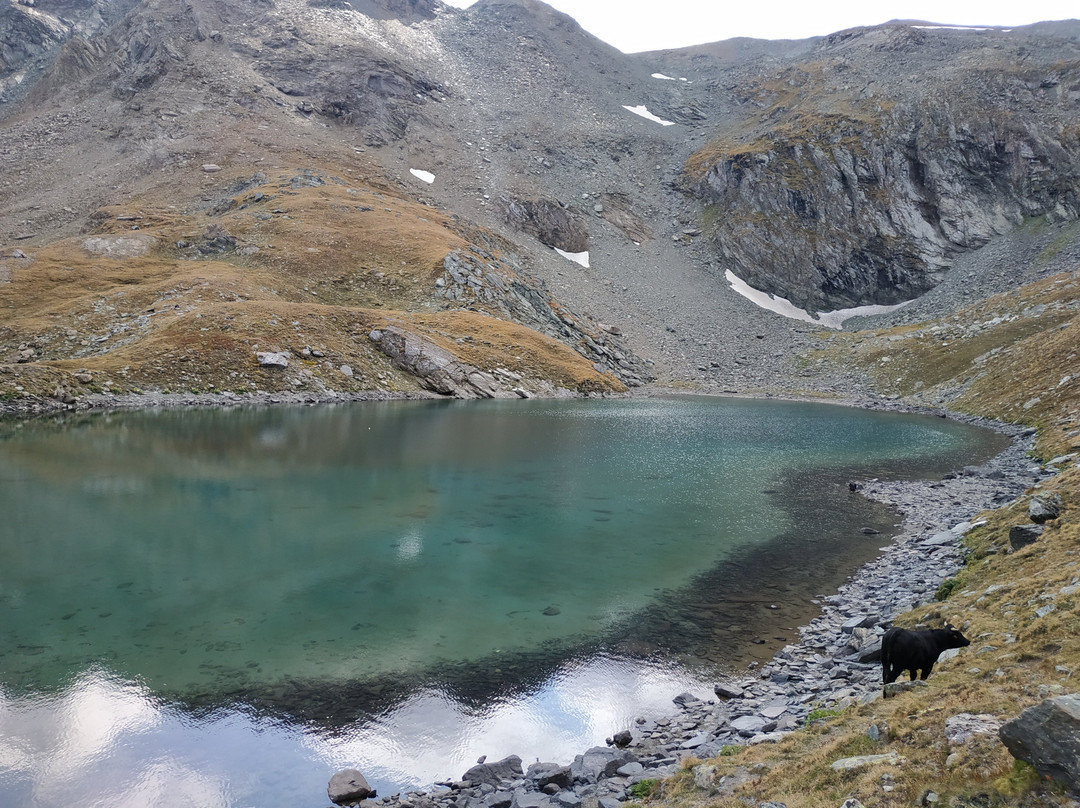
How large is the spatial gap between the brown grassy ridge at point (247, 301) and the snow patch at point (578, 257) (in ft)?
91.1

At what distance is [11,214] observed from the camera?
4210 inches

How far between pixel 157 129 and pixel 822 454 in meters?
138

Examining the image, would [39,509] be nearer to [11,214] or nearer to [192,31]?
[11,214]

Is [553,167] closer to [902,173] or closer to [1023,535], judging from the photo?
[902,173]

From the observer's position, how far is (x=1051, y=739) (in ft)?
19.2

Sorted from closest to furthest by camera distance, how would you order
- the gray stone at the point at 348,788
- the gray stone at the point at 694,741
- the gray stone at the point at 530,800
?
the gray stone at the point at 530,800, the gray stone at the point at 348,788, the gray stone at the point at 694,741

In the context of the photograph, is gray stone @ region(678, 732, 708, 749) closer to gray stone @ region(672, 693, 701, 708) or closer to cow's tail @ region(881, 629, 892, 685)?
gray stone @ region(672, 693, 701, 708)

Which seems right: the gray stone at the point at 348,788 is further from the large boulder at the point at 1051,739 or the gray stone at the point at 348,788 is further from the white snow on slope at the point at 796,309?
the white snow on slope at the point at 796,309

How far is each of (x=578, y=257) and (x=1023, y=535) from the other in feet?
375

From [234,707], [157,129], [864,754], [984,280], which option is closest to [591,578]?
[234,707]

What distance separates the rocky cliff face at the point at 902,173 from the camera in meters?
123

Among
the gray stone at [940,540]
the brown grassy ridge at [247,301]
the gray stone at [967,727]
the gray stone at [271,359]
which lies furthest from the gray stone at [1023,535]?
the gray stone at [271,359]

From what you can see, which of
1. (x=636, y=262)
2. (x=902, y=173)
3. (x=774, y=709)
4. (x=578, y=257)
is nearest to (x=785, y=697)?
(x=774, y=709)

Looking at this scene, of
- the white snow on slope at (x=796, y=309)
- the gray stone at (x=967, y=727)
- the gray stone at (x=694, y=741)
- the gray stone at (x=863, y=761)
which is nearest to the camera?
the gray stone at (x=967, y=727)
